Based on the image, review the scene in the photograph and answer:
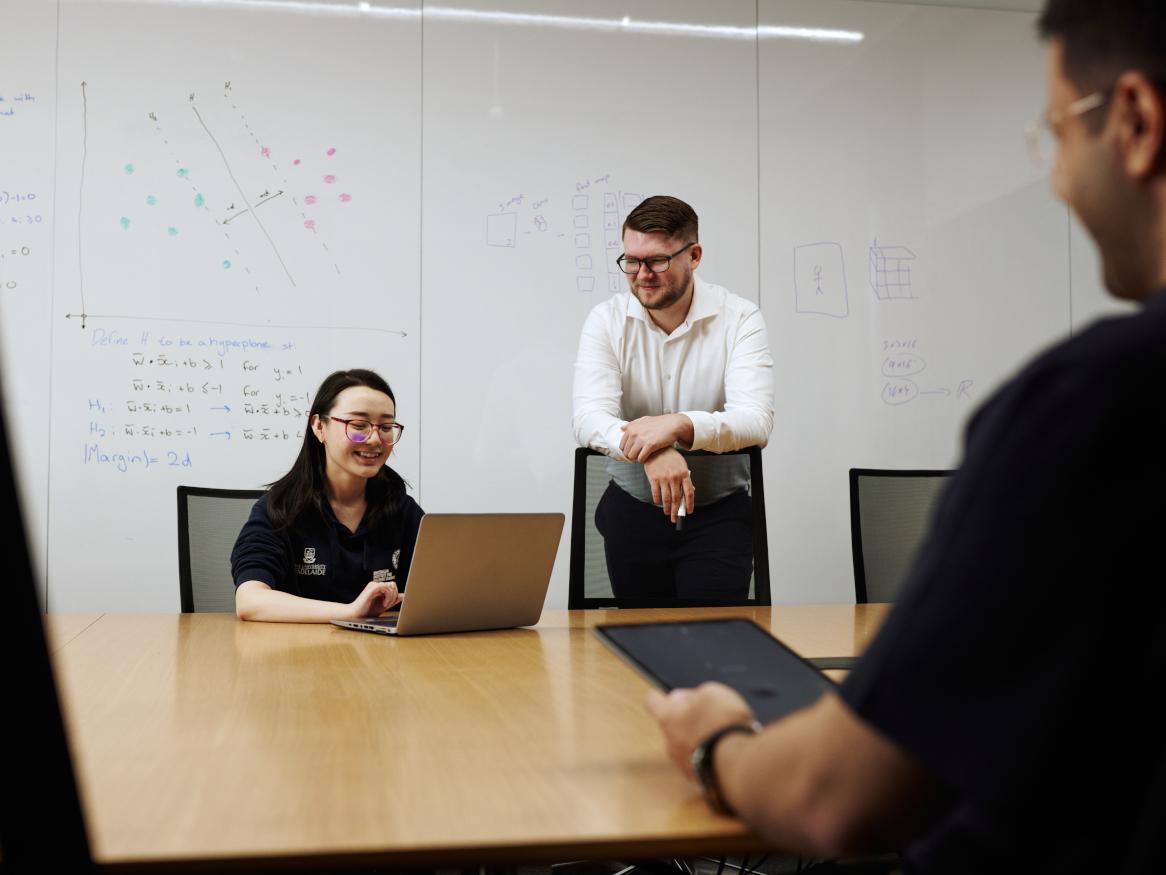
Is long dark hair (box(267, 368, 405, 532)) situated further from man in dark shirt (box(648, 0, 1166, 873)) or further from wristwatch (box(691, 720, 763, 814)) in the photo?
man in dark shirt (box(648, 0, 1166, 873))

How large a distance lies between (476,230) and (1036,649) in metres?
3.57

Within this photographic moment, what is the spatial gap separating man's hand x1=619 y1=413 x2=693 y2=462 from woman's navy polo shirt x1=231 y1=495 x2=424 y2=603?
51 cm

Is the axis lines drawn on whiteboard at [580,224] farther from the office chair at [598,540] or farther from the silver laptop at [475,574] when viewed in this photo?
the silver laptop at [475,574]

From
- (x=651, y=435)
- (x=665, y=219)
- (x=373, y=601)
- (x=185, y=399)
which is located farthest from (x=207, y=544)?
(x=665, y=219)

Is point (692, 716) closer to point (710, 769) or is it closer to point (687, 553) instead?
point (710, 769)

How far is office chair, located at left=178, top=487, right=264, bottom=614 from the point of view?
100 inches

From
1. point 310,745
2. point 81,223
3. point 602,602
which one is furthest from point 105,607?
point 310,745

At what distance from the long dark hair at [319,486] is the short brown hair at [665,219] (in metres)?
0.83

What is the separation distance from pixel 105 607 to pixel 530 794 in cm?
320

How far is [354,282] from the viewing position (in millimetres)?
3912

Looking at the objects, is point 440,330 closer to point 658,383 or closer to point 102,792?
point 658,383

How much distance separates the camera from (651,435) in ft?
8.03

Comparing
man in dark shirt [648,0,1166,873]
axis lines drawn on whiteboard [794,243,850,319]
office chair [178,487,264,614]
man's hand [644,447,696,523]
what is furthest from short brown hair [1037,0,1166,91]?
axis lines drawn on whiteboard [794,243,850,319]

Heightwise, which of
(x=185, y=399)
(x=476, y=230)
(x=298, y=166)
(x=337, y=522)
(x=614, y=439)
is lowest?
(x=337, y=522)
